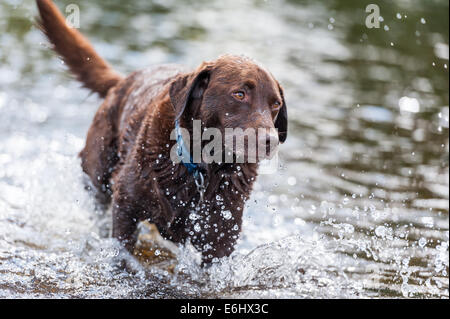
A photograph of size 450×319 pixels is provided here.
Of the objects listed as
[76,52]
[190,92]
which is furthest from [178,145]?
[76,52]

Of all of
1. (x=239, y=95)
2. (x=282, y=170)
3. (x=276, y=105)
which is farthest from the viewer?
(x=282, y=170)

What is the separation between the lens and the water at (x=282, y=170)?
4.75 m

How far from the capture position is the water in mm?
4746

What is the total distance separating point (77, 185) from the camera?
19.3ft

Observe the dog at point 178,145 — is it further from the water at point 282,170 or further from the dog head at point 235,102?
the water at point 282,170

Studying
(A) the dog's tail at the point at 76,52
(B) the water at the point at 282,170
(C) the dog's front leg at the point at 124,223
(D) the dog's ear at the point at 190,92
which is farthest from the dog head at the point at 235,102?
(A) the dog's tail at the point at 76,52

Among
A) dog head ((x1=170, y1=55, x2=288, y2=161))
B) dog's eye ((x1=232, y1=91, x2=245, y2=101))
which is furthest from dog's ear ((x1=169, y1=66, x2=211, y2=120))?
dog's eye ((x1=232, y1=91, x2=245, y2=101))

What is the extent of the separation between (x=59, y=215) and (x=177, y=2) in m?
8.77

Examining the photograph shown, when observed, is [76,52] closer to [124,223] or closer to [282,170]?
[124,223]

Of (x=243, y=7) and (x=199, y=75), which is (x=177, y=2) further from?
(x=199, y=75)

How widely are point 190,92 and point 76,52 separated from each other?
6.21 feet

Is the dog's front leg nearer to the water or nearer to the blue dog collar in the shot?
the water

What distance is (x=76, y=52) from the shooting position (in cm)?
545

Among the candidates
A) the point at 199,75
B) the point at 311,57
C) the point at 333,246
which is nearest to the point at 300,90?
the point at 311,57
